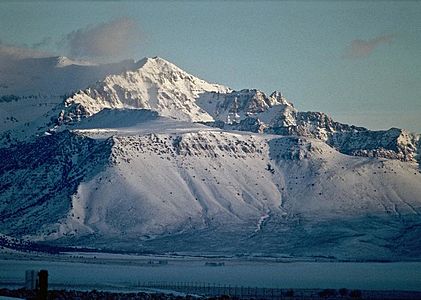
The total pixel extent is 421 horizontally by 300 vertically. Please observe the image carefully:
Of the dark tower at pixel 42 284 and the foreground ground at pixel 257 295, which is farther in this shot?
the foreground ground at pixel 257 295

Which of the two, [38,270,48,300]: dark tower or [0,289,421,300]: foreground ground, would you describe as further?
[0,289,421,300]: foreground ground

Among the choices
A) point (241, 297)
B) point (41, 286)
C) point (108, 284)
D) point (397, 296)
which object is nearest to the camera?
point (41, 286)

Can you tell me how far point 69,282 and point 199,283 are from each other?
75.3 feet

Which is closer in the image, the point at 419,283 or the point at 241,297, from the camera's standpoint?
the point at 241,297

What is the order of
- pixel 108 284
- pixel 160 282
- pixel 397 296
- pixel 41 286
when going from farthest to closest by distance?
1. pixel 160 282
2. pixel 108 284
3. pixel 397 296
4. pixel 41 286

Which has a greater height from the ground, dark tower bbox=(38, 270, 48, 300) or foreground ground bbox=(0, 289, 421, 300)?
foreground ground bbox=(0, 289, 421, 300)

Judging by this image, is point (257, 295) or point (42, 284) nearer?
point (42, 284)

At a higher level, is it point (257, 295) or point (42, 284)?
point (257, 295)

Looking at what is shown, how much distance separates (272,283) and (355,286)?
46.2 ft

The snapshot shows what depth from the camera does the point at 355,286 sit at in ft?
609

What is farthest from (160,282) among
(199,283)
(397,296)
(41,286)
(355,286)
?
(41,286)

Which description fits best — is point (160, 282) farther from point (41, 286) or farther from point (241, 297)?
point (41, 286)

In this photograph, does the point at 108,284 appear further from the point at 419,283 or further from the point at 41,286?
the point at 41,286

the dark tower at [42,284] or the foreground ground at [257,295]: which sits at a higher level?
the foreground ground at [257,295]
